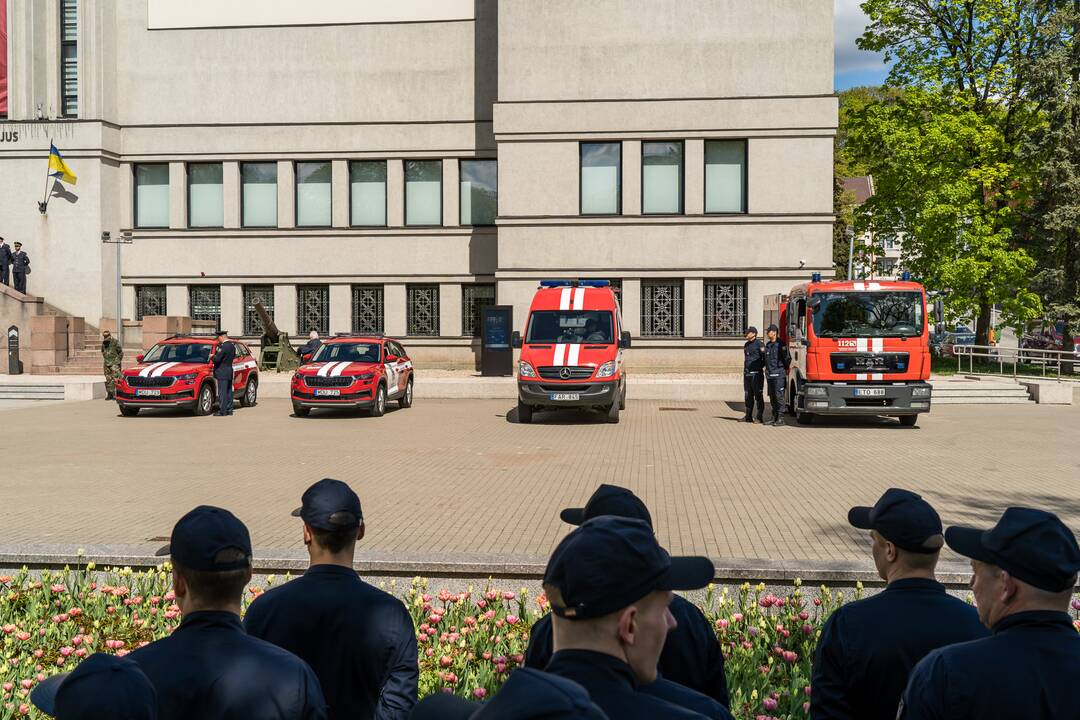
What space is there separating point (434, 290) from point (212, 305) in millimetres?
8602

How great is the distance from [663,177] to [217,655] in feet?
110

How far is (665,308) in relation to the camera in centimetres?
3484

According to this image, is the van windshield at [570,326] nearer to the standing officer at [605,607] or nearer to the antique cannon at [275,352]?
the antique cannon at [275,352]

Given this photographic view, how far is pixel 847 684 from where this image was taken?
→ 341 centimetres

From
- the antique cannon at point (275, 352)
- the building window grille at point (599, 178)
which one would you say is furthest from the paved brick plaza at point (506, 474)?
the building window grille at point (599, 178)

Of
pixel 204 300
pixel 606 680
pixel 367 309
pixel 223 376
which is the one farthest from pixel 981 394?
pixel 606 680

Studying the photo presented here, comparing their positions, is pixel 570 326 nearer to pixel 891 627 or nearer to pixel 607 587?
pixel 891 627

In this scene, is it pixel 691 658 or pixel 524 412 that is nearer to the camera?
pixel 691 658

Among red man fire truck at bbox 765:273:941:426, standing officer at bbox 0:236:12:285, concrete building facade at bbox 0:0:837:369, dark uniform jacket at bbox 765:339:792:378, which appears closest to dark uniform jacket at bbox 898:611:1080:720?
red man fire truck at bbox 765:273:941:426

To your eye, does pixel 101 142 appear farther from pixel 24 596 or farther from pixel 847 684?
pixel 847 684

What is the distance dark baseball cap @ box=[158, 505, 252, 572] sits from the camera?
2.87 m

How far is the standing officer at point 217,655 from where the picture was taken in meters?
2.70

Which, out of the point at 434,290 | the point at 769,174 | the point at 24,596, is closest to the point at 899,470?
the point at 24,596

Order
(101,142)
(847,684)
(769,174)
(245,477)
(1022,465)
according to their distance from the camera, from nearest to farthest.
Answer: (847,684)
(245,477)
(1022,465)
(769,174)
(101,142)
